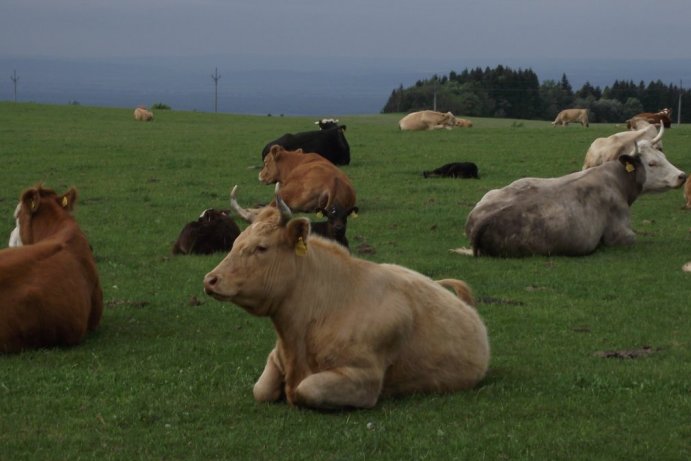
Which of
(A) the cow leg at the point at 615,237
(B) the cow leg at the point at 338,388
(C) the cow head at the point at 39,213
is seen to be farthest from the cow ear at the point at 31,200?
(A) the cow leg at the point at 615,237

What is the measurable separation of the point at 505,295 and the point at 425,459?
6099 mm

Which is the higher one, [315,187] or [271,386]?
[315,187]

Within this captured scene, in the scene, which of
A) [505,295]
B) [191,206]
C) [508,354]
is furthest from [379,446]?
[191,206]

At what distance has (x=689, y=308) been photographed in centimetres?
1248

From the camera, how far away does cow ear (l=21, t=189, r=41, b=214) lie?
12.0 metres

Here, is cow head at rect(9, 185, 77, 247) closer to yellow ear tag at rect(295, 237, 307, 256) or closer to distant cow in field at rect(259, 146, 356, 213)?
yellow ear tag at rect(295, 237, 307, 256)

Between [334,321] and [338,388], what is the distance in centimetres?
53

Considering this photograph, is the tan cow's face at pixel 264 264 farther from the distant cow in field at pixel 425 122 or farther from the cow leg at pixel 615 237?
the distant cow in field at pixel 425 122

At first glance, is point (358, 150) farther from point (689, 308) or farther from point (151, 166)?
point (689, 308)

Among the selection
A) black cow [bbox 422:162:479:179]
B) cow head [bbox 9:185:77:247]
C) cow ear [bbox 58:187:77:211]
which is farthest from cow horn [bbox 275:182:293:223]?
black cow [bbox 422:162:479:179]

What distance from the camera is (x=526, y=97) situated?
275 ft

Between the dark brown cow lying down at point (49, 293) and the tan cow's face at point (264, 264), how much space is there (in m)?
2.74

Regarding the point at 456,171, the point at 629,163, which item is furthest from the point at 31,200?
the point at 456,171

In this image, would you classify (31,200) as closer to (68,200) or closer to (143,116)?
(68,200)
